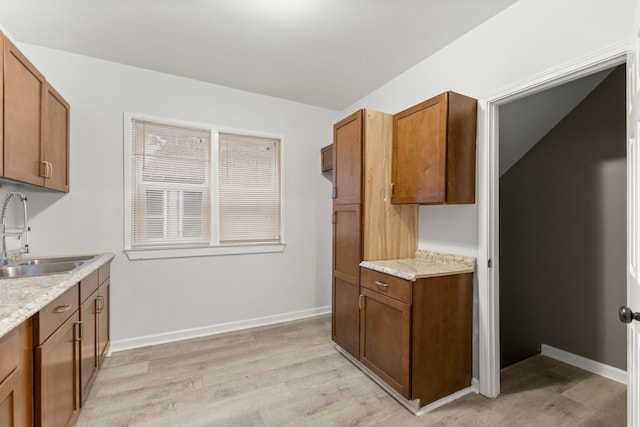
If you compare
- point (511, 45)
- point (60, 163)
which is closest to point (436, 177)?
point (511, 45)

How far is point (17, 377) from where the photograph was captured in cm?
107

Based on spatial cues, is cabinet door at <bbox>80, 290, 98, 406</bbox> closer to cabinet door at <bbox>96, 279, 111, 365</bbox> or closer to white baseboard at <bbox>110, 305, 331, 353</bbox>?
cabinet door at <bbox>96, 279, 111, 365</bbox>

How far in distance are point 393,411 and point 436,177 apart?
5.22 feet

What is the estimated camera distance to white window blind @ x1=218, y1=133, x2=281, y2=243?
313 centimetres

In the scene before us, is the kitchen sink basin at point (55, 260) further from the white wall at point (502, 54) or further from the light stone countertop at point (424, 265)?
the white wall at point (502, 54)

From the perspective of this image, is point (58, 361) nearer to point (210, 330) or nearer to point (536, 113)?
point (210, 330)

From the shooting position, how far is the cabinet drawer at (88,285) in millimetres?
1756

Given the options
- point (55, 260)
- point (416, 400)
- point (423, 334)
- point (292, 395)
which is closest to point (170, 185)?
point (55, 260)

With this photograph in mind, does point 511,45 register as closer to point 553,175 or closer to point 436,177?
point 436,177

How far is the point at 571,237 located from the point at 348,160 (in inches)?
82.9

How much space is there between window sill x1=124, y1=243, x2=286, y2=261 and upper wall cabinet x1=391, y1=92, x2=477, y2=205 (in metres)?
1.76

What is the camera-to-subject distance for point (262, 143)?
3328mm

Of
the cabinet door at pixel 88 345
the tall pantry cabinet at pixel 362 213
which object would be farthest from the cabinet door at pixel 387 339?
the cabinet door at pixel 88 345

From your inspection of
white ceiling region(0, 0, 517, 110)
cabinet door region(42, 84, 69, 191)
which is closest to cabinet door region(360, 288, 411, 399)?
white ceiling region(0, 0, 517, 110)
